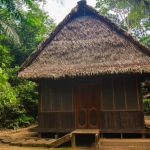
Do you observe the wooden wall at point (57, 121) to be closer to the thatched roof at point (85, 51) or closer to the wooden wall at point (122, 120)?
the wooden wall at point (122, 120)

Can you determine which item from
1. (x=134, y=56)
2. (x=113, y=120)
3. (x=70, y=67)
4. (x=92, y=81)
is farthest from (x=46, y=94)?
(x=134, y=56)

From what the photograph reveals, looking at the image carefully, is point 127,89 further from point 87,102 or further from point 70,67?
point 70,67

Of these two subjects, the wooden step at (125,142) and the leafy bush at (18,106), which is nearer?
the wooden step at (125,142)

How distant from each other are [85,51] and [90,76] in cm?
116

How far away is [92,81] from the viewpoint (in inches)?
267

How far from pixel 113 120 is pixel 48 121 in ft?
8.45

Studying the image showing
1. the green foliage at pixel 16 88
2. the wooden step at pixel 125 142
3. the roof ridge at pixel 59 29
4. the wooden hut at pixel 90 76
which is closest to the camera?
the wooden step at pixel 125 142

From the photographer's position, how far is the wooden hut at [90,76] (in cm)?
618

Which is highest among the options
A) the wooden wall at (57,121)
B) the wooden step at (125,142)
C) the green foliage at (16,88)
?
the green foliage at (16,88)

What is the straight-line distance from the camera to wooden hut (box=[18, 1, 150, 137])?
6184 millimetres

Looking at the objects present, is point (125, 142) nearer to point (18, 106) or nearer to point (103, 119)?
point (103, 119)

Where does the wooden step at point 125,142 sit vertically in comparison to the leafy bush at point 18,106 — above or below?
below

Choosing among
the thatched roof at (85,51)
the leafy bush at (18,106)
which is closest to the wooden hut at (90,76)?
the thatched roof at (85,51)

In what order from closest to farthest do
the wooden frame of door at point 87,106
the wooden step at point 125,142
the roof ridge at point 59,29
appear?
the wooden step at point 125,142 → the wooden frame of door at point 87,106 → the roof ridge at point 59,29
